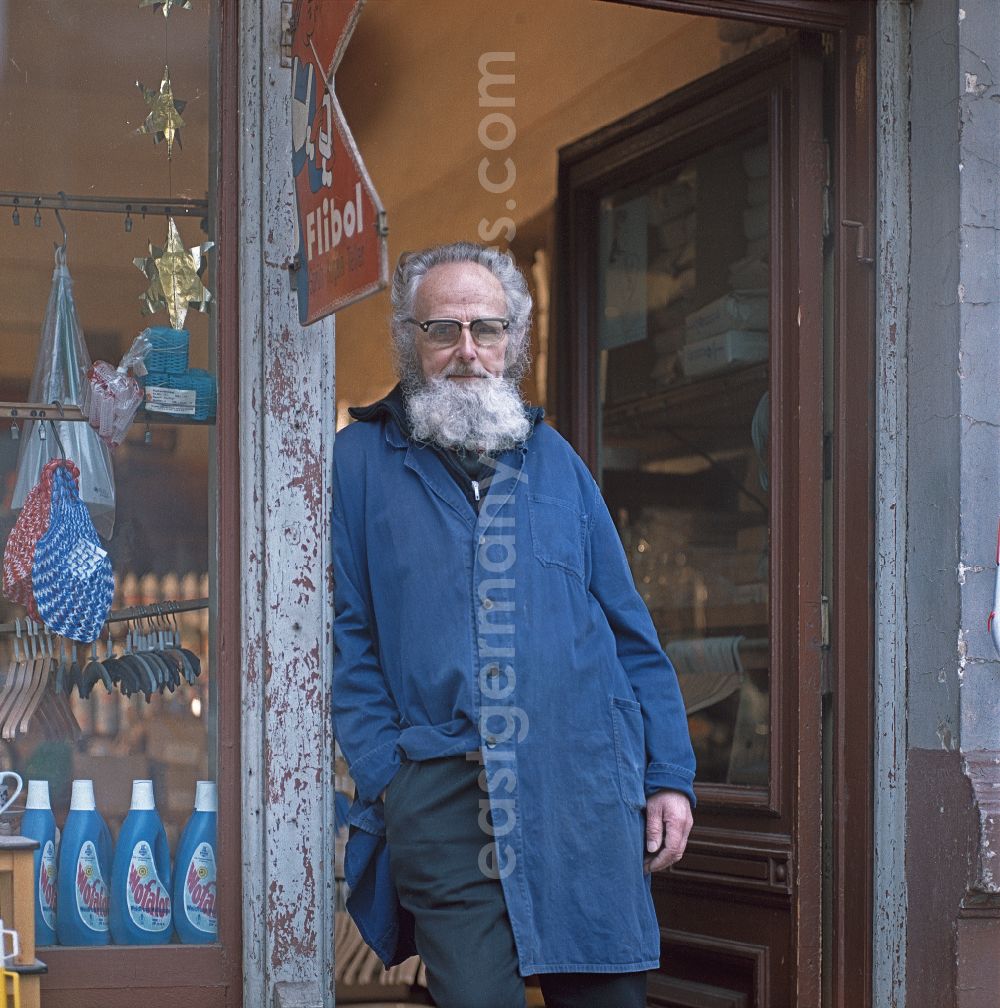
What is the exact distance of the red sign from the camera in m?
2.62

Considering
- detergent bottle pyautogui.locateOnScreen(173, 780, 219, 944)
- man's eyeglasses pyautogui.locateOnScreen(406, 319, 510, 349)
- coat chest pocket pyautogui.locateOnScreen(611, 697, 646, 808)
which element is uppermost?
man's eyeglasses pyautogui.locateOnScreen(406, 319, 510, 349)

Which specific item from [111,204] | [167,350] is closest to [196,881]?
[167,350]

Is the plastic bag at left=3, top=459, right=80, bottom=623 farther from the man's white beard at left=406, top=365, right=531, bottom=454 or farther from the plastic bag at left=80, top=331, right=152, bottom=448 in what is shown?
the man's white beard at left=406, top=365, right=531, bottom=454

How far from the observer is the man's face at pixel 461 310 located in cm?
294

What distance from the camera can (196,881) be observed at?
10.6ft

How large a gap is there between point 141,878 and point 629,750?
1.10 meters

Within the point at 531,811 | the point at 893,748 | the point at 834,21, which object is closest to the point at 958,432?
the point at 893,748

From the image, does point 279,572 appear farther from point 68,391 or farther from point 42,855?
point 42,855

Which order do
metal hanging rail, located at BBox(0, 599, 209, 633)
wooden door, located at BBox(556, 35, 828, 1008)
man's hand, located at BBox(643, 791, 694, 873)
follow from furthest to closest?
wooden door, located at BBox(556, 35, 828, 1008), metal hanging rail, located at BBox(0, 599, 209, 633), man's hand, located at BBox(643, 791, 694, 873)

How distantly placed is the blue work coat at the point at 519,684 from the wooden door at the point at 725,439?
3.70 feet

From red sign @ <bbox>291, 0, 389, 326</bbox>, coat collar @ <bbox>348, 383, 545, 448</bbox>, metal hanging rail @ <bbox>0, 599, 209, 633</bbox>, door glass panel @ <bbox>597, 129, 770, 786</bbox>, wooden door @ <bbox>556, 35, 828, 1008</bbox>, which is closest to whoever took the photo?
red sign @ <bbox>291, 0, 389, 326</bbox>

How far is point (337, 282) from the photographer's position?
111 inches

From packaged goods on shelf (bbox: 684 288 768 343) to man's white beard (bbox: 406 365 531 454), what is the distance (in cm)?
157

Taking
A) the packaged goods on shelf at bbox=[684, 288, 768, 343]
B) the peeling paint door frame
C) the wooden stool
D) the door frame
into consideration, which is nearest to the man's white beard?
the peeling paint door frame
